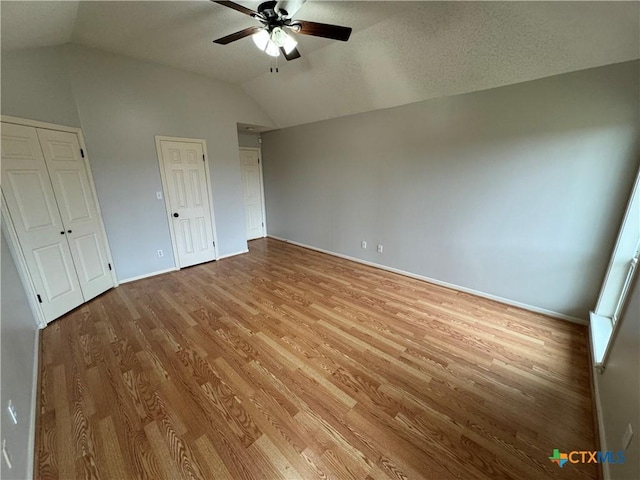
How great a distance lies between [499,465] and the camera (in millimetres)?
1319

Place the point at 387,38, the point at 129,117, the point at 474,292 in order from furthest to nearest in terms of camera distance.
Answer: the point at 129,117 < the point at 474,292 < the point at 387,38

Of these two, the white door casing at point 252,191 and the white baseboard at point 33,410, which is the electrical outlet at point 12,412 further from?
the white door casing at point 252,191

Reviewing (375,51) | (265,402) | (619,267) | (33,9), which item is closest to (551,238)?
(619,267)

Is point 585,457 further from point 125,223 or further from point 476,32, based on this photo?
point 125,223

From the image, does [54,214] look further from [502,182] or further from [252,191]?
[502,182]

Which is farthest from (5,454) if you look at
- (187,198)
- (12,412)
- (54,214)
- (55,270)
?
(187,198)

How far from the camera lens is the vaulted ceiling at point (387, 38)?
76.9 inches

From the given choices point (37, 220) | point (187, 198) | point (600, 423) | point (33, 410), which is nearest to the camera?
point (600, 423)

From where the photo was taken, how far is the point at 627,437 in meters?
1.10

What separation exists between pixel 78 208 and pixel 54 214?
0.91 ft

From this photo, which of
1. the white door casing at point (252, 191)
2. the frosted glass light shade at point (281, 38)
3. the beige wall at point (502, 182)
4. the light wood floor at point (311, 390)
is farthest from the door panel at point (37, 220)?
the beige wall at point (502, 182)

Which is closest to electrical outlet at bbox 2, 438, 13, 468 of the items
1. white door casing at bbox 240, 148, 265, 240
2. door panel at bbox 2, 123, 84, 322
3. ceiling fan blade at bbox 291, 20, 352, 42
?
door panel at bbox 2, 123, 84, 322

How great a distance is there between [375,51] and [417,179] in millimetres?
1607

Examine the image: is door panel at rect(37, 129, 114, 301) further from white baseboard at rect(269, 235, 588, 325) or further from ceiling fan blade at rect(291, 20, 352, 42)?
white baseboard at rect(269, 235, 588, 325)
